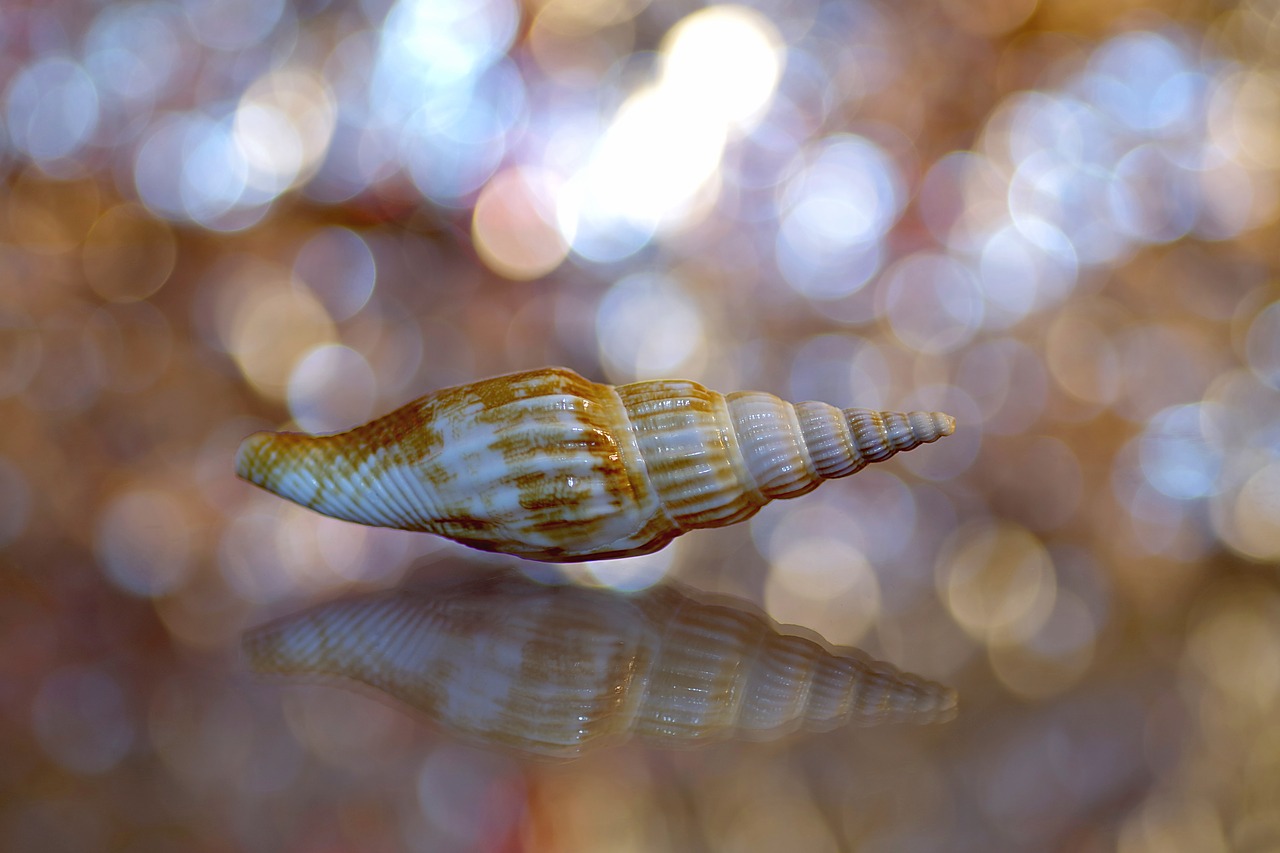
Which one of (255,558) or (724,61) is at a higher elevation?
(724,61)

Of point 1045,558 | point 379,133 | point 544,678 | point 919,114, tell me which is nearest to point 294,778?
point 544,678

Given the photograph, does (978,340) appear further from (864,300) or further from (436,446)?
(436,446)

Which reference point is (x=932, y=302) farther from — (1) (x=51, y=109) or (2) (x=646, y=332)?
(1) (x=51, y=109)

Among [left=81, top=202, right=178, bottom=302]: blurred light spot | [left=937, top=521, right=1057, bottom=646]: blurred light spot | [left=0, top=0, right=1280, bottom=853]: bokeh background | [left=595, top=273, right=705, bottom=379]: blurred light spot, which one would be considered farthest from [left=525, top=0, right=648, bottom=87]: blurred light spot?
[left=937, top=521, right=1057, bottom=646]: blurred light spot

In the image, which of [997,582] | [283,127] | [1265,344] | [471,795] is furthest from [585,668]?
[1265,344]

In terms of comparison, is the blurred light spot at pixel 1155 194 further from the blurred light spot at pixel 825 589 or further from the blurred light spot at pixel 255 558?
the blurred light spot at pixel 255 558

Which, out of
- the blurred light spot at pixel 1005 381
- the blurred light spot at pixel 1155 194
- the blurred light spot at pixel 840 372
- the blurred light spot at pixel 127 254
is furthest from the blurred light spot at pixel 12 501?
the blurred light spot at pixel 1155 194

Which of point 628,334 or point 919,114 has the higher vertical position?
point 919,114
